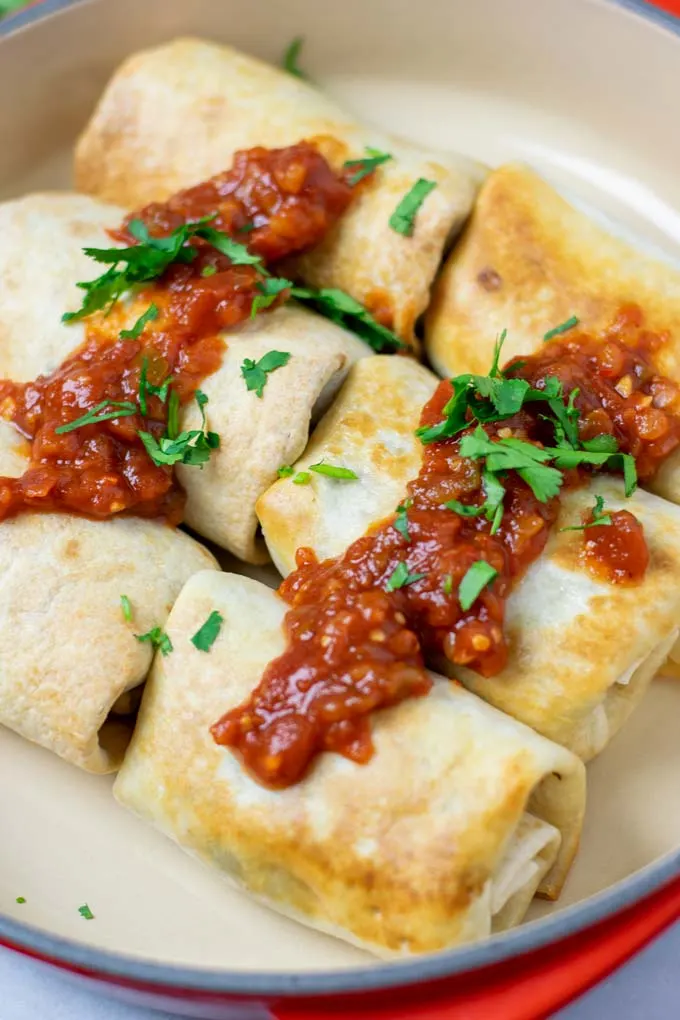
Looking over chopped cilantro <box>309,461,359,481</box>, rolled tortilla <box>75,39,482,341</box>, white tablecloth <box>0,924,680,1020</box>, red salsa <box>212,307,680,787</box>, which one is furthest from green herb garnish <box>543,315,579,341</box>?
white tablecloth <box>0,924,680,1020</box>

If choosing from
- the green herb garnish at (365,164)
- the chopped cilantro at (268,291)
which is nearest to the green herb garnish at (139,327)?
the chopped cilantro at (268,291)

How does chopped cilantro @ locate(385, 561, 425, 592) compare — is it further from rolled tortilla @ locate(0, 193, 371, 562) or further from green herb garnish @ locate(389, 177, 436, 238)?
green herb garnish @ locate(389, 177, 436, 238)

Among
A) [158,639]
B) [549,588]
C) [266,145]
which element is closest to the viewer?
[549,588]

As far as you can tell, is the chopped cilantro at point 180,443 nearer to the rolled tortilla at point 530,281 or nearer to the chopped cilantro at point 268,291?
the chopped cilantro at point 268,291

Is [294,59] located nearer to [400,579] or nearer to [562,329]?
[562,329]

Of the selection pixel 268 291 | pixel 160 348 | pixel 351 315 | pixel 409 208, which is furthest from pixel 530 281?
pixel 160 348
